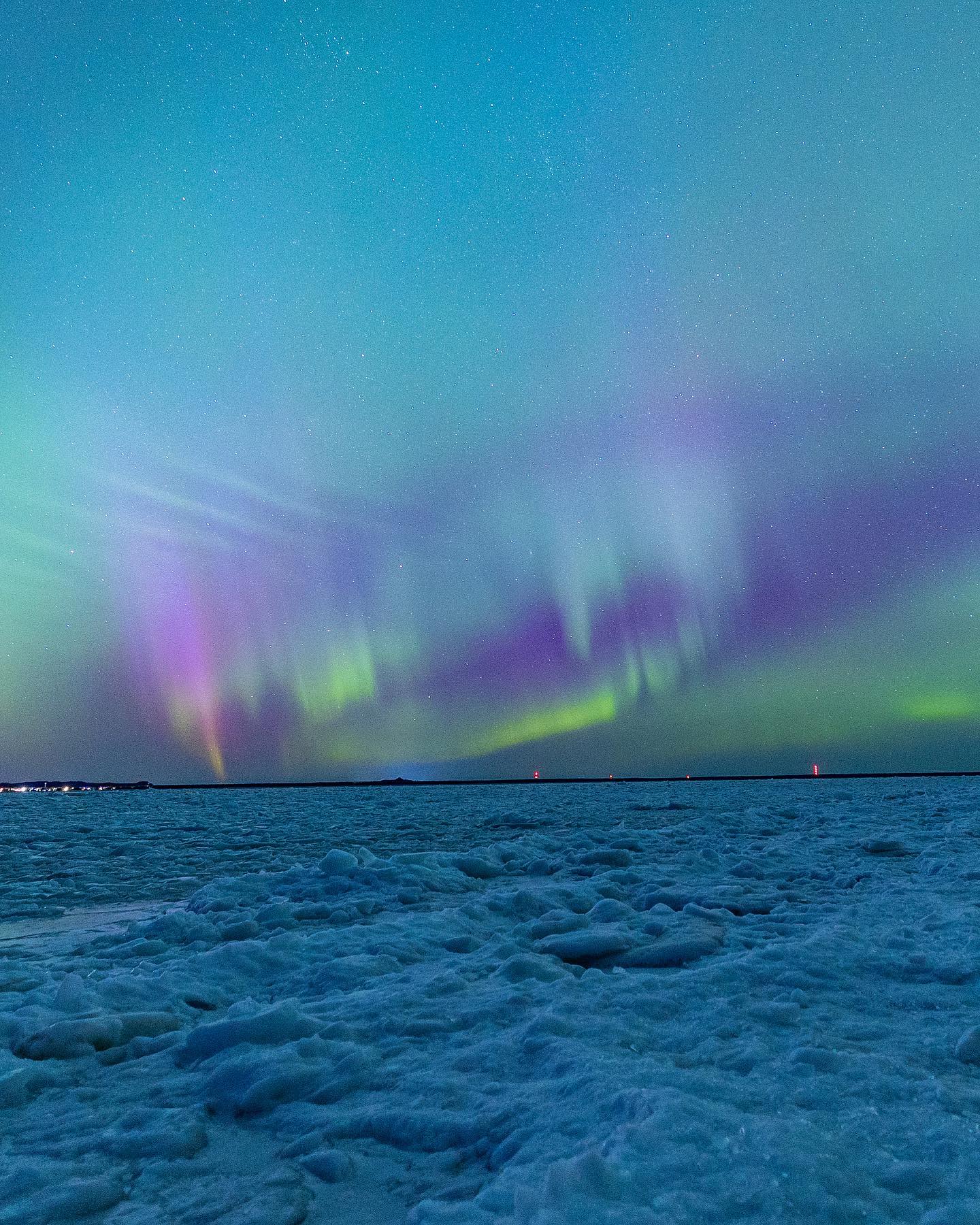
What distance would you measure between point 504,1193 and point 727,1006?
84.0 inches

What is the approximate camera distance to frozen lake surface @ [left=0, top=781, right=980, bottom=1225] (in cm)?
232

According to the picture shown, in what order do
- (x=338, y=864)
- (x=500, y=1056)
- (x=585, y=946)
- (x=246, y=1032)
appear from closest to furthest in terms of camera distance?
(x=500, y=1056) < (x=246, y=1032) < (x=585, y=946) < (x=338, y=864)

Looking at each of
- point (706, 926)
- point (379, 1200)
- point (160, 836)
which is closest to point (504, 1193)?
point (379, 1200)

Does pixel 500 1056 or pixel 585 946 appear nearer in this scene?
pixel 500 1056

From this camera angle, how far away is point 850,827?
15.3 meters

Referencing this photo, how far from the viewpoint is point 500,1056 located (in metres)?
3.46

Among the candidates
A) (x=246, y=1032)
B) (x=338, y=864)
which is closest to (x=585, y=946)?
(x=246, y=1032)

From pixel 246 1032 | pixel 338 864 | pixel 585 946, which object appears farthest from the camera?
pixel 338 864

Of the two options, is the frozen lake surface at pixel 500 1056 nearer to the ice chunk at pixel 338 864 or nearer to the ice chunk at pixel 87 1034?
the ice chunk at pixel 87 1034

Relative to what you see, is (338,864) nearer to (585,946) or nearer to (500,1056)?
(585,946)

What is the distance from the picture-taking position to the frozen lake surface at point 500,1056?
2324mm

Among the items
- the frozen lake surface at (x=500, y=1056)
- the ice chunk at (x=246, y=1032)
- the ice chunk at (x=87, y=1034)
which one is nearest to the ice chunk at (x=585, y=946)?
the frozen lake surface at (x=500, y=1056)

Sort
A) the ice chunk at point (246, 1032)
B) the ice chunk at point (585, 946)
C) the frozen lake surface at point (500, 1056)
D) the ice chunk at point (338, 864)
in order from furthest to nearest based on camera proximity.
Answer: the ice chunk at point (338, 864) → the ice chunk at point (585, 946) → the ice chunk at point (246, 1032) → the frozen lake surface at point (500, 1056)

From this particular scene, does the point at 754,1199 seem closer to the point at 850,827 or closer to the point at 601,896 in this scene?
the point at 601,896
